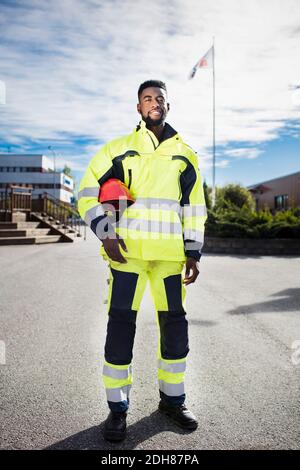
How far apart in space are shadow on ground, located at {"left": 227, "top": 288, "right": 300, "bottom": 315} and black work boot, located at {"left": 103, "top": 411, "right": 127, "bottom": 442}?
3.24 meters

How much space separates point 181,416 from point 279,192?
39.9 metres

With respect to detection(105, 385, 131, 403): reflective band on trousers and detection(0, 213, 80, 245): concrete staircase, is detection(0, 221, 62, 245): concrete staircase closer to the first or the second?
detection(0, 213, 80, 245): concrete staircase

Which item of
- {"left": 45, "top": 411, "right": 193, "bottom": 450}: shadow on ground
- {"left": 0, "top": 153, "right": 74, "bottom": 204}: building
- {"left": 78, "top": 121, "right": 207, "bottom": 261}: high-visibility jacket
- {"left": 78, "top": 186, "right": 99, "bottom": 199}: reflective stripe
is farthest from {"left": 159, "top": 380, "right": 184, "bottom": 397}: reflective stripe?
{"left": 0, "top": 153, "right": 74, "bottom": 204}: building

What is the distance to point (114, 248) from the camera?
2.42 meters

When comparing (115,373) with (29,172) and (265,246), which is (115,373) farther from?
(29,172)

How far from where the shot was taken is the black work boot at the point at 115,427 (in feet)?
7.36

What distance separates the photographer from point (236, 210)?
15484 mm

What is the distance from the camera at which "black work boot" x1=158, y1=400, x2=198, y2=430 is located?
2387 mm

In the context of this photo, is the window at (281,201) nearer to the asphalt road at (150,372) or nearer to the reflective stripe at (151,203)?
the asphalt road at (150,372)

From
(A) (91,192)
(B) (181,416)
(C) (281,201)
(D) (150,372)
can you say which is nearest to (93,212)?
(A) (91,192)

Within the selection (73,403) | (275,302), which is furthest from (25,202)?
(73,403)

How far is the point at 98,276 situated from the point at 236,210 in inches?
336

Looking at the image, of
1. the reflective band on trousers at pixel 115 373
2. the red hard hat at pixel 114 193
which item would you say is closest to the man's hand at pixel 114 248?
the red hard hat at pixel 114 193

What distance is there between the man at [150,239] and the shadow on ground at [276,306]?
117 inches
